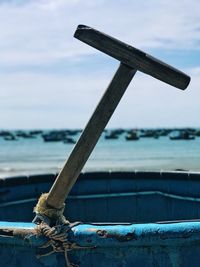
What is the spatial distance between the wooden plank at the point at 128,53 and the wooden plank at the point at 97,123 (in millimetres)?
101

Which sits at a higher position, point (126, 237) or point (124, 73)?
point (124, 73)

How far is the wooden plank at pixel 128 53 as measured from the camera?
3.52m

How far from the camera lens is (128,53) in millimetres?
3531

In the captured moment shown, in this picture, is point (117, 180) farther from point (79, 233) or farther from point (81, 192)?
point (79, 233)

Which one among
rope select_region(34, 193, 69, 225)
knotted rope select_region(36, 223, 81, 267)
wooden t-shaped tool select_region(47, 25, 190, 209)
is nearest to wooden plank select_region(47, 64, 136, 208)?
wooden t-shaped tool select_region(47, 25, 190, 209)

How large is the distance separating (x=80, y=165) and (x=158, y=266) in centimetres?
88

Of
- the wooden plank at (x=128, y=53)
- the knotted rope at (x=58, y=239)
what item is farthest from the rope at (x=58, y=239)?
the wooden plank at (x=128, y=53)

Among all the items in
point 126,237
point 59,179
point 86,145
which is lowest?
point 126,237

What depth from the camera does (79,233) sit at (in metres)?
3.44

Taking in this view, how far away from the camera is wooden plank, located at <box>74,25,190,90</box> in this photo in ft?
11.6

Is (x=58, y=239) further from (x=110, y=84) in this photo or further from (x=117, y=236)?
(x=110, y=84)

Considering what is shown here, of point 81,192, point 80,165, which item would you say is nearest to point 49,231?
point 80,165

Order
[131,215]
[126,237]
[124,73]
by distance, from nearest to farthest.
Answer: [126,237]
[124,73]
[131,215]

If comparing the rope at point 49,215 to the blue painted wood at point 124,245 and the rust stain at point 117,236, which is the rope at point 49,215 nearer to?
the blue painted wood at point 124,245
